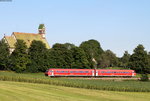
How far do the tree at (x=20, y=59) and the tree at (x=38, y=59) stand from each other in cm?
208

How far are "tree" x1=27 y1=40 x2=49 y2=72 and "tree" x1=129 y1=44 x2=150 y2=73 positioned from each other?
35642 mm

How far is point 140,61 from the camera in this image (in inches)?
4040

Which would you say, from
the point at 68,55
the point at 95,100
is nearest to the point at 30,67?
the point at 68,55

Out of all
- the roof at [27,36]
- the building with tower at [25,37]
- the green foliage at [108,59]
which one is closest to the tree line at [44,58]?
the building with tower at [25,37]

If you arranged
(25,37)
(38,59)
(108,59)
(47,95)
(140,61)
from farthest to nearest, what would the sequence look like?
(108,59), (25,37), (140,61), (38,59), (47,95)

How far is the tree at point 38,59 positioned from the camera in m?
83.2

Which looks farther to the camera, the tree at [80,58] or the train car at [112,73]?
the tree at [80,58]

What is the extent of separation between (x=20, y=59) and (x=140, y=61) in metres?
45.8

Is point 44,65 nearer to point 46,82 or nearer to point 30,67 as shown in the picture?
point 30,67

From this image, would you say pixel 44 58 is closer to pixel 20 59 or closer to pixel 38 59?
pixel 38 59

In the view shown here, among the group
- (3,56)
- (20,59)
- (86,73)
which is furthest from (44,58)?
(86,73)

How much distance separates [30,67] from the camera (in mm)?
82688

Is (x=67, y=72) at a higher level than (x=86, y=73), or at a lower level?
higher

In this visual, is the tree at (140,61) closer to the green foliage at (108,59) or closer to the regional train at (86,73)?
the green foliage at (108,59)
